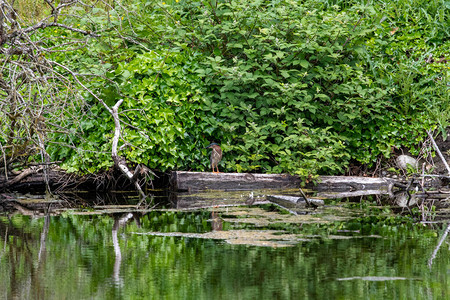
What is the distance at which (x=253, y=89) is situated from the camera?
378 inches

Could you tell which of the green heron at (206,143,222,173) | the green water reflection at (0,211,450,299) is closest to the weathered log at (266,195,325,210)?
Result: the green water reflection at (0,211,450,299)

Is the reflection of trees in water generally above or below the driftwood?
below

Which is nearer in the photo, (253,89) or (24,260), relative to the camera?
(24,260)

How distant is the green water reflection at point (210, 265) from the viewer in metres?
3.67

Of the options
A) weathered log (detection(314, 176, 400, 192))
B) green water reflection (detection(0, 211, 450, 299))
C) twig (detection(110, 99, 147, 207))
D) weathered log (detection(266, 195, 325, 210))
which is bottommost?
green water reflection (detection(0, 211, 450, 299))

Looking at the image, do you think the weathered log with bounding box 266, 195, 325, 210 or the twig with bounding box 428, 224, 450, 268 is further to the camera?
the weathered log with bounding box 266, 195, 325, 210

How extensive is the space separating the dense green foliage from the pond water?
2350 mm

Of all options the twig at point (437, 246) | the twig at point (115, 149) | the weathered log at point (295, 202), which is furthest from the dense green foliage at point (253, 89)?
the twig at point (437, 246)

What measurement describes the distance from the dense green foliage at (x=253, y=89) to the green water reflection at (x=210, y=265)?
3342 millimetres

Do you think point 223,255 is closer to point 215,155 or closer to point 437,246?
point 437,246

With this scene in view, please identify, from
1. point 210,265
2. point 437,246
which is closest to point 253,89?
point 437,246

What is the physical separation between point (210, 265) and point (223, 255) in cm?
34

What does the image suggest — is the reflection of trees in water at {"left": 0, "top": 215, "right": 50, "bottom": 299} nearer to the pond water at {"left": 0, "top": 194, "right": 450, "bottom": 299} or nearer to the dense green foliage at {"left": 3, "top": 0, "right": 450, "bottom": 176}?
the pond water at {"left": 0, "top": 194, "right": 450, "bottom": 299}

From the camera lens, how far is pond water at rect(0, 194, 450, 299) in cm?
371
